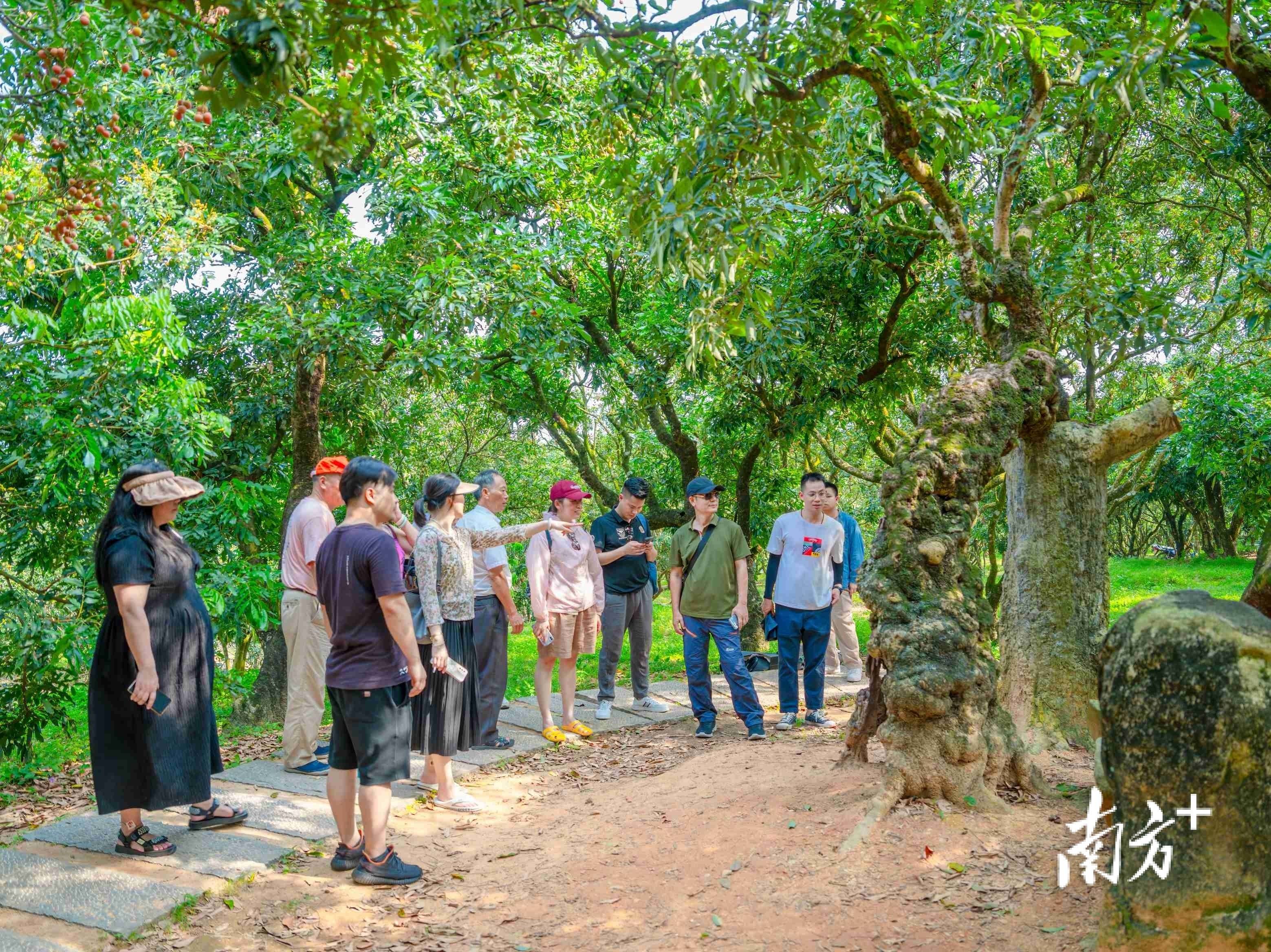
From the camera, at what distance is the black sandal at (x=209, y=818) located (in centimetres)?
521

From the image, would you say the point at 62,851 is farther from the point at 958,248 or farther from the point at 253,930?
the point at 958,248

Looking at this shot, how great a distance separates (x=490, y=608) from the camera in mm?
6992

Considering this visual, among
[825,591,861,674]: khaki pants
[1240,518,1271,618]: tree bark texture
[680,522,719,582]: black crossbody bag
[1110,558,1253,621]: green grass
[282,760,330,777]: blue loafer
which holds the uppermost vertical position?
[680,522,719,582]: black crossbody bag

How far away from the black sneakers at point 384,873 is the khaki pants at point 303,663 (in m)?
1.67

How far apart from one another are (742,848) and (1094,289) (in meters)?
5.80

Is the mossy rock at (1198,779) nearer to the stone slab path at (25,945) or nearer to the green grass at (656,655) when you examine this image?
the green grass at (656,655)

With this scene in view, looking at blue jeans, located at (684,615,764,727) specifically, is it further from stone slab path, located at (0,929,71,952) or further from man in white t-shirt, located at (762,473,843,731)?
stone slab path, located at (0,929,71,952)

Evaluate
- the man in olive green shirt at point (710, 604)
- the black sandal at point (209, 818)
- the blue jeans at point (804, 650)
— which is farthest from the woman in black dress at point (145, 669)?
the blue jeans at point (804, 650)

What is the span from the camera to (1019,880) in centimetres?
405

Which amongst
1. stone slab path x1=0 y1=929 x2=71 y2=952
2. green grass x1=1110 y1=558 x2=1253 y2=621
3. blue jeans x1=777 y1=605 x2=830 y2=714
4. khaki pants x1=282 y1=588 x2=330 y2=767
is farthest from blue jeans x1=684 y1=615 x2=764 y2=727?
green grass x1=1110 y1=558 x2=1253 y2=621

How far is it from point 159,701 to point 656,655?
33.9ft

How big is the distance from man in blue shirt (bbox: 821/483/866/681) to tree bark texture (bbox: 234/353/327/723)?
4.91m

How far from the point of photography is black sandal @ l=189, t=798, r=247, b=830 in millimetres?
5215

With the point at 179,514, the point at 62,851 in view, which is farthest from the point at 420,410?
the point at 62,851
